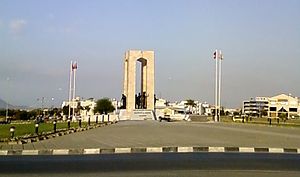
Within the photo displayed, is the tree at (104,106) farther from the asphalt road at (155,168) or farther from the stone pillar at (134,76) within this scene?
the asphalt road at (155,168)

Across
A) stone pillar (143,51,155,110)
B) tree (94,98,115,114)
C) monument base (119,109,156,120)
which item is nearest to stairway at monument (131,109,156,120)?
monument base (119,109,156,120)

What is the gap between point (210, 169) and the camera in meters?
12.3

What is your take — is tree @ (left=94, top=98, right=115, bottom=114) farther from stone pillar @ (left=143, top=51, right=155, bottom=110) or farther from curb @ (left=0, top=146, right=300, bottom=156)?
curb @ (left=0, top=146, right=300, bottom=156)

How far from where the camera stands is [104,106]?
456ft

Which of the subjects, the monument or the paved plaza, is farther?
the monument

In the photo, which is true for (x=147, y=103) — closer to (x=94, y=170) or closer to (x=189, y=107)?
(x=189, y=107)

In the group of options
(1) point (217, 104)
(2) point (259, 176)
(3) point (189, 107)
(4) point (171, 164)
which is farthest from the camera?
(3) point (189, 107)

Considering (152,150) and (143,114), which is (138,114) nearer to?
(143,114)

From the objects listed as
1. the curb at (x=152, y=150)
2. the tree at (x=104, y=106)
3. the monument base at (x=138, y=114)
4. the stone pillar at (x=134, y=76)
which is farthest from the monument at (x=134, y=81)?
the curb at (x=152, y=150)

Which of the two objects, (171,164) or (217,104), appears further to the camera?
(217,104)

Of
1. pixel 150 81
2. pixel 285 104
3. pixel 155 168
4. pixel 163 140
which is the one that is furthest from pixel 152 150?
pixel 285 104

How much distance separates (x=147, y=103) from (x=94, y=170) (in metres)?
90.9

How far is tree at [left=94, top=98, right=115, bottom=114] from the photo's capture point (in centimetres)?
A: 13762

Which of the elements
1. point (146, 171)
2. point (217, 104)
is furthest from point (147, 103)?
point (146, 171)
